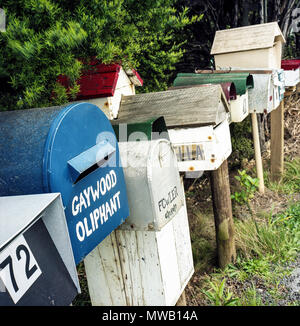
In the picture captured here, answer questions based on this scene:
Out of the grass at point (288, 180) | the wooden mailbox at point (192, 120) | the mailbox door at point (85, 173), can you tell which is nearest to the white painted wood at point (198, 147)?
the wooden mailbox at point (192, 120)

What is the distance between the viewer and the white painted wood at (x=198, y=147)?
2.27 metres

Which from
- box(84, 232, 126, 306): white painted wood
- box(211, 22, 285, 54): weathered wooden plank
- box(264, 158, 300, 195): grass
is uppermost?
box(211, 22, 285, 54): weathered wooden plank

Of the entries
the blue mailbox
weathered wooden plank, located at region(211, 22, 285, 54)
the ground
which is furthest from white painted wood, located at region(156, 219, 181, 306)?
weathered wooden plank, located at region(211, 22, 285, 54)

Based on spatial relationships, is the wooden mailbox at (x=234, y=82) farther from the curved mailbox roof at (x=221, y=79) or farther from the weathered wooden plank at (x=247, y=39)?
the weathered wooden plank at (x=247, y=39)

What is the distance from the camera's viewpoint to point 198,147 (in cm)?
231

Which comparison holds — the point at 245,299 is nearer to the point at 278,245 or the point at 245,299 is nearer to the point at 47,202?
the point at 278,245

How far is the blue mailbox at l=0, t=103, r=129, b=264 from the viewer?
125cm

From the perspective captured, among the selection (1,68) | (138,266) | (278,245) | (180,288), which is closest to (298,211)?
(278,245)

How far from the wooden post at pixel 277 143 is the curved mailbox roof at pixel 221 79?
79.5 inches

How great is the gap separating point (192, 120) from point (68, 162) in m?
1.13

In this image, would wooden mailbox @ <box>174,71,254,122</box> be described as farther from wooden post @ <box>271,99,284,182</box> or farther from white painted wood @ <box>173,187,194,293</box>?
wooden post @ <box>271,99,284,182</box>

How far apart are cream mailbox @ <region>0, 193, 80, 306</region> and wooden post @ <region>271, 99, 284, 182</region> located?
456 cm
